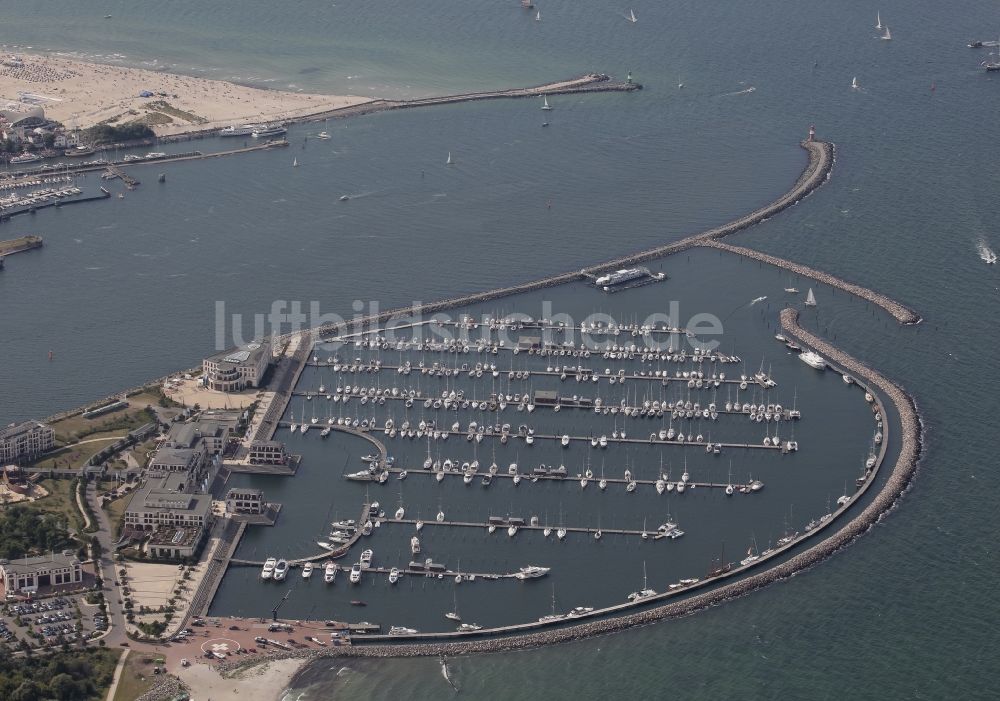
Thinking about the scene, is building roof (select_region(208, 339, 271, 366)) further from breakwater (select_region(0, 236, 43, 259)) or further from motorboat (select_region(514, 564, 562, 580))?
motorboat (select_region(514, 564, 562, 580))

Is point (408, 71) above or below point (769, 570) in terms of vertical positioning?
above

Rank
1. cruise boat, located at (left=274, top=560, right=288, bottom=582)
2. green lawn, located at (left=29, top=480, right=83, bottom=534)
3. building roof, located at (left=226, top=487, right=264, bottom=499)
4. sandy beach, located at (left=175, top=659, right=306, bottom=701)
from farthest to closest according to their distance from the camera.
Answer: building roof, located at (left=226, top=487, right=264, bottom=499) → green lawn, located at (left=29, top=480, right=83, bottom=534) → cruise boat, located at (left=274, top=560, right=288, bottom=582) → sandy beach, located at (left=175, top=659, right=306, bottom=701)

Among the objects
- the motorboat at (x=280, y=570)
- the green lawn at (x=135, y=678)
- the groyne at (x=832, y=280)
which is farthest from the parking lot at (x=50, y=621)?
the groyne at (x=832, y=280)

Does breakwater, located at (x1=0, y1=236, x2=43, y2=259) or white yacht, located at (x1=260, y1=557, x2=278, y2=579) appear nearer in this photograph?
white yacht, located at (x1=260, y1=557, x2=278, y2=579)

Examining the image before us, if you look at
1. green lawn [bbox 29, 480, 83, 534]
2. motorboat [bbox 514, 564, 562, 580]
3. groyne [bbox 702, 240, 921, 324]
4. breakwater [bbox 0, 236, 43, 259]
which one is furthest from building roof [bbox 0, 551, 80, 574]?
groyne [bbox 702, 240, 921, 324]

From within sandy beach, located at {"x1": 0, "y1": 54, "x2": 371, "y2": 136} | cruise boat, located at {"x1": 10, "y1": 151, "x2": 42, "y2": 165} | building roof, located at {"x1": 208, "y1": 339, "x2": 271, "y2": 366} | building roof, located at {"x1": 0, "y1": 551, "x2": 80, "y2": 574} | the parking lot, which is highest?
sandy beach, located at {"x1": 0, "y1": 54, "x2": 371, "y2": 136}

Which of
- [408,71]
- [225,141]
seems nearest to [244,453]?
[225,141]

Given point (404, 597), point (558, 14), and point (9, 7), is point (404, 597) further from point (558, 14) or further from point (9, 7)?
point (9, 7)
